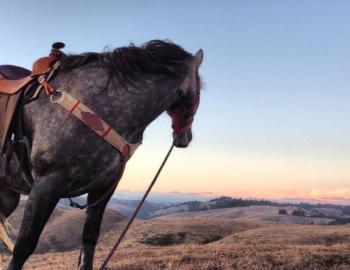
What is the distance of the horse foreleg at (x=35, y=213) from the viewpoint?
4.94 m

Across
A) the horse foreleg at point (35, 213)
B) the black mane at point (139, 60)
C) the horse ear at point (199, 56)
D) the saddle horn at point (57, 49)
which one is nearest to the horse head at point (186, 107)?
the horse ear at point (199, 56)

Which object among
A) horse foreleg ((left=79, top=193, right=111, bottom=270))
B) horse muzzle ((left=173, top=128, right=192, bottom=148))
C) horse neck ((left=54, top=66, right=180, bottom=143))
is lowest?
horse foreleg ((left=79, top=193, right=111, bottom=270))

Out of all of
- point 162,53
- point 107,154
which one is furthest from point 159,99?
point 107,154

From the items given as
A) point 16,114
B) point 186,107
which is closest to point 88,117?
point 16,114

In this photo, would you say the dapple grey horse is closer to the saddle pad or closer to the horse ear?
the horse ear

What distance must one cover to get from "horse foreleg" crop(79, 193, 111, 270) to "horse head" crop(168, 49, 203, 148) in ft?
4.53

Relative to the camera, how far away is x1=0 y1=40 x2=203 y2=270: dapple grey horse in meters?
5.03

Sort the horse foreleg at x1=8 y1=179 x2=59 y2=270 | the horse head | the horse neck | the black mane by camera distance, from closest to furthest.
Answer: the horse foreleg at x1=8 y1=179 x2=59 y2=270, the horse neck, the black mane, the horse head

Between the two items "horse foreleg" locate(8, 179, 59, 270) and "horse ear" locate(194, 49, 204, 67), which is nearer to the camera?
"horse foreleg" locate(8, 179, 59, 270)

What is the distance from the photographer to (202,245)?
2216 centimetres

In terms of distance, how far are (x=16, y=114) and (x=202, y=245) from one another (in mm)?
17955

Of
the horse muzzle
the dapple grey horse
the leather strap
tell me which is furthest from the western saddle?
the horse muzzle

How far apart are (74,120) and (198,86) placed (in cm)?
205

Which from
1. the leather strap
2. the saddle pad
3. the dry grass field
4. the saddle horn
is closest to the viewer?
the leather strap
